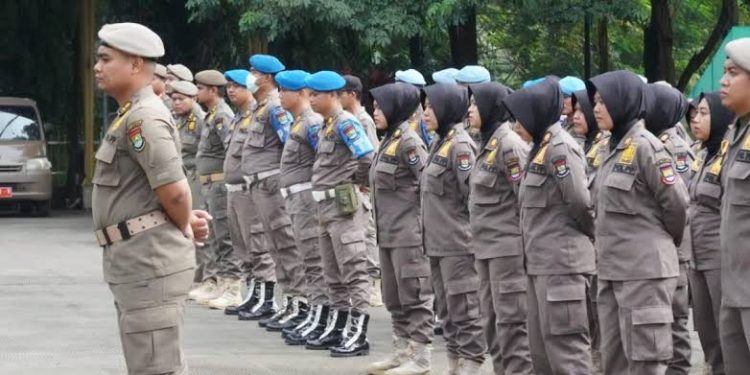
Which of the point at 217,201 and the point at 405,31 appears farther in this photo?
the point at 405,31

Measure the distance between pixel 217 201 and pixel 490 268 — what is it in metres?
5.84

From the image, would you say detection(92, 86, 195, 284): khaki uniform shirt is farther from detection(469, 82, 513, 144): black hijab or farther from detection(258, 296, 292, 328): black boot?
detection(258, 296, 292, 328): black boot

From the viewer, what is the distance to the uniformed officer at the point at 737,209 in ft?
22.7

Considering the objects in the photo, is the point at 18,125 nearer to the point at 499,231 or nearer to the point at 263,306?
the point at 263,306

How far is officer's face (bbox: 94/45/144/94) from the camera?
6980 mm

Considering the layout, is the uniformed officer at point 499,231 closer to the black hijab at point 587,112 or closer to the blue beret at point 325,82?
the black hijab at point 587,112

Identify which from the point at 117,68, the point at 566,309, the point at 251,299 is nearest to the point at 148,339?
the point at 117,68

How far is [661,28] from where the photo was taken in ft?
75.6

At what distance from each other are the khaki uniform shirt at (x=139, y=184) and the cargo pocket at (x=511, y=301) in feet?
8.35

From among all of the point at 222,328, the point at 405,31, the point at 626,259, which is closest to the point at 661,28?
the point at 405,31

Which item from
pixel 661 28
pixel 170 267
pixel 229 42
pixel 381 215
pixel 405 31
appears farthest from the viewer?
pixel 229 42

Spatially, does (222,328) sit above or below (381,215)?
below

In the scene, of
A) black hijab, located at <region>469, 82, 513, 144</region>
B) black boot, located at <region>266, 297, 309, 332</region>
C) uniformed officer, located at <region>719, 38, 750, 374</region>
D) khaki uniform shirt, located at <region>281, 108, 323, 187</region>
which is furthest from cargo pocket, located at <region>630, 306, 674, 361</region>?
black boot, located at <region>266, 297, 309, 332</region>

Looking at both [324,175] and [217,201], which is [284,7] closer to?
[217,201]
